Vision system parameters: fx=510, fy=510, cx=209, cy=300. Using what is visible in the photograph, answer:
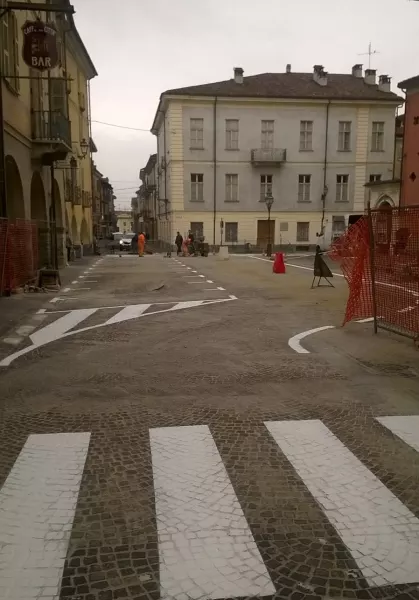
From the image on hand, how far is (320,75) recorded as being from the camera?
46.7 meters

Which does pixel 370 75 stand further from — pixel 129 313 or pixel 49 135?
pixel 129 313

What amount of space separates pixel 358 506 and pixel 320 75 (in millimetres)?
49485

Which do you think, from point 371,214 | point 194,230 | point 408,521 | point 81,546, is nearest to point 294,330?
point 371,214

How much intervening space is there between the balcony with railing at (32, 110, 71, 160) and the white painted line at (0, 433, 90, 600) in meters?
16.0

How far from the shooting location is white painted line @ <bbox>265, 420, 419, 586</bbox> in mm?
2760

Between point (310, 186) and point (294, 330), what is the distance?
129 feet

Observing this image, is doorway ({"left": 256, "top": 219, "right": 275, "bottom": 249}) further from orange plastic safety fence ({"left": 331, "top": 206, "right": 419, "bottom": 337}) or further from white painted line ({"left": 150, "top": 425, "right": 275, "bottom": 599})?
white painted line ({"left": 150, "top": 425, "right": 275, "bottom": 599})

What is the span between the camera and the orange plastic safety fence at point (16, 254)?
1297 centimetres

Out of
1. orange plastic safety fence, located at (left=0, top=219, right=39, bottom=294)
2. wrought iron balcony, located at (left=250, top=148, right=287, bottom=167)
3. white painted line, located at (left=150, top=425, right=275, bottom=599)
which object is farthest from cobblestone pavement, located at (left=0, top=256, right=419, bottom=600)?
wrought iron balcony, located at (left=250, top=148, right=287, bottom=167)

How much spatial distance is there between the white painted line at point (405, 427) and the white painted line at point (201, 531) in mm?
1658

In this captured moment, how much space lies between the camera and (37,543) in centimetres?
292

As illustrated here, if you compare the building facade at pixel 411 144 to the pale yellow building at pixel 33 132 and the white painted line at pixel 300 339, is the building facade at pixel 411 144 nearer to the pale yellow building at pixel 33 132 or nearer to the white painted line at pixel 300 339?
the pale yellow building at pixel 33 132

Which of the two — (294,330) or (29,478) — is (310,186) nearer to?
(294,330)

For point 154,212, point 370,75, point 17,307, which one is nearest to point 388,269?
point 17,307
